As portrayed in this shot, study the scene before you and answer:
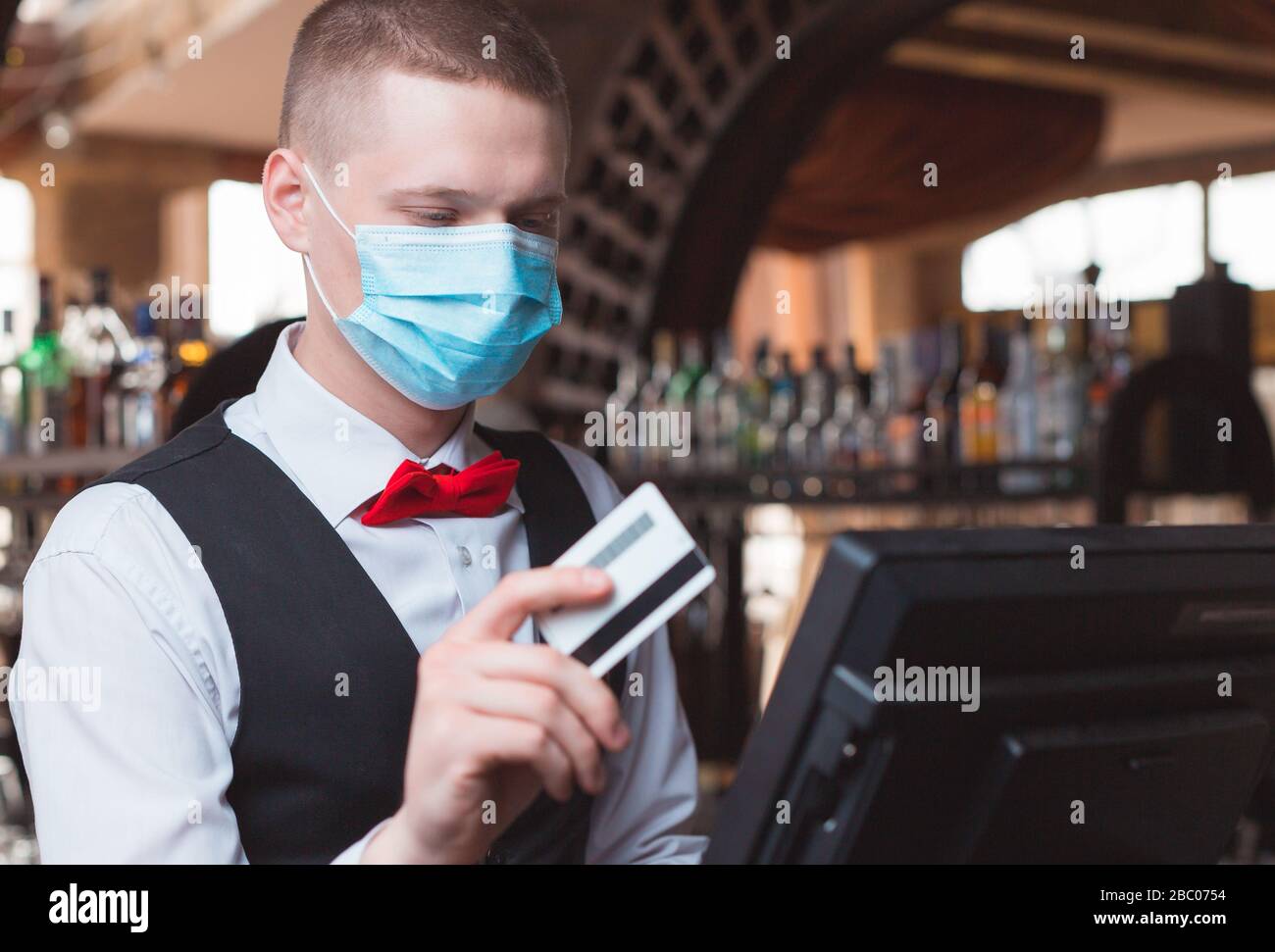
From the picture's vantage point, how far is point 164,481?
1.03 meters

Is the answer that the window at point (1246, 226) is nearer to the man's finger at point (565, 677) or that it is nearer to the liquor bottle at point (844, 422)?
the liquor bottle at point (844, 422)

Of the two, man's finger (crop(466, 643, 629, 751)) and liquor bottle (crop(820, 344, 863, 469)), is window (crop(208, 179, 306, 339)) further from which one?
man's finger (crop(466, 643, 629, 751))

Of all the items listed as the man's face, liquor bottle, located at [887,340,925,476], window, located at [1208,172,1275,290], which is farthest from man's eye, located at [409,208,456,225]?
window, located at [1208,172,1275,290]

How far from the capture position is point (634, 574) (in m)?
0.62

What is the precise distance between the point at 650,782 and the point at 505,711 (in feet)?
1.96

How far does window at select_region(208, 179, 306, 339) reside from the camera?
9664mm

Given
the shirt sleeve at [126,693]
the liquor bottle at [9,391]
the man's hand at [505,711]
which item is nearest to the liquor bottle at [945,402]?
the liquor bottle at [9,391]

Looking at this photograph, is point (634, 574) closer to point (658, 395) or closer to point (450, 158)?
point (450, 158)

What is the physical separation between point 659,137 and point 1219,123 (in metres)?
6.64

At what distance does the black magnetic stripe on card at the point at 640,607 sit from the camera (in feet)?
2.03

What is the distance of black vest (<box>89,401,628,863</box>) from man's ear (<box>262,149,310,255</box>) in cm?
18

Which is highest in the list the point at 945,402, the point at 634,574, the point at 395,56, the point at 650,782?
the point at 395,56

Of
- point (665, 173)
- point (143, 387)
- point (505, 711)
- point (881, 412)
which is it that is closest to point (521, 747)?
point (505, 711)

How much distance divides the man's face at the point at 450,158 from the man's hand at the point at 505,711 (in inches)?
16.5
